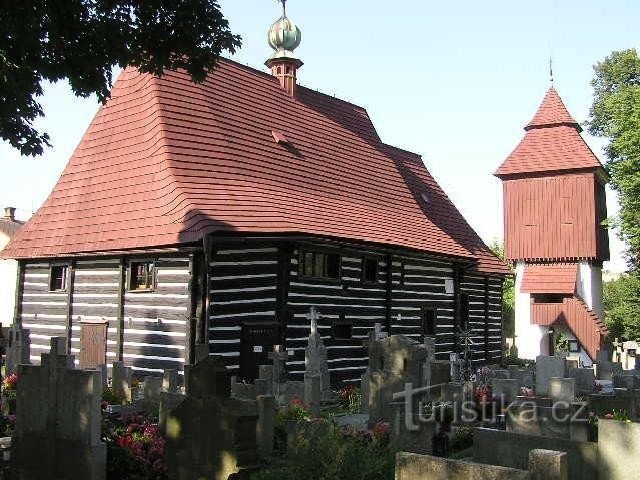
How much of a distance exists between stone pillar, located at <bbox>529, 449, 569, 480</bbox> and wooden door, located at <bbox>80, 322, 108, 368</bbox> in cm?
1493

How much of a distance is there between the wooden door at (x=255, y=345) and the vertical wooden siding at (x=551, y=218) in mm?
19202

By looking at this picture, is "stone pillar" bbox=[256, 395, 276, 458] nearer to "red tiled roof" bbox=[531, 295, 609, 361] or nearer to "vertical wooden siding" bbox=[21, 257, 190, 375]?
"vertical wooden siding" bbox=[21, 257, 190, 375]

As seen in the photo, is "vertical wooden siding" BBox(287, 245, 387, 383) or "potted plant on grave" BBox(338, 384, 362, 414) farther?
"vertical wooden siding" BBox(287, 245, 387, 383)

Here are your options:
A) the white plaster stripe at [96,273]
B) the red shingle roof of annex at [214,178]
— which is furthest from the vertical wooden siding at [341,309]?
the white plaster stripe at [96,273]

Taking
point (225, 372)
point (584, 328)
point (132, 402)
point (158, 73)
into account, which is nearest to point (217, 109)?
point (158, 73)

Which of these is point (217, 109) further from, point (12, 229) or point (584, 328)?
point (12, 229)

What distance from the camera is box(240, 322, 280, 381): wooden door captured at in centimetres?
→ 1614

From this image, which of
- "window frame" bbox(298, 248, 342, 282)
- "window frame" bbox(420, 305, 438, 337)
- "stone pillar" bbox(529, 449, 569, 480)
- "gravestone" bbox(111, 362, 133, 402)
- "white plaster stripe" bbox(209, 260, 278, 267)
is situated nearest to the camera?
"stone pillar" bbox(529, 449, 569, 480)

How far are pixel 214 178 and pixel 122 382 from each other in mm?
6115

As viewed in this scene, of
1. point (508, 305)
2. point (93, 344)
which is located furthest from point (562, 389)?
point (508, 305)

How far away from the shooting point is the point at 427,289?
22.3m

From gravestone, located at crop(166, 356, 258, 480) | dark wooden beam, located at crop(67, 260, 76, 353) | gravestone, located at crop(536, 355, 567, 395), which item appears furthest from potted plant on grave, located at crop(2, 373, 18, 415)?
gravestone, located at crop(536, 355, 567, 395)

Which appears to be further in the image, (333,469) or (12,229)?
(12,229)

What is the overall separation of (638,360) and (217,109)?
51.2 feet
